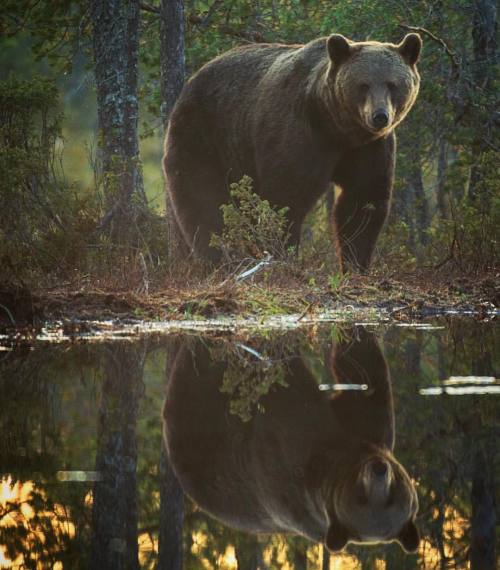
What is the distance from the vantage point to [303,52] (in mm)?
10320

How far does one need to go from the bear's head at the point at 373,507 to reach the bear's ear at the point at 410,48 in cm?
680

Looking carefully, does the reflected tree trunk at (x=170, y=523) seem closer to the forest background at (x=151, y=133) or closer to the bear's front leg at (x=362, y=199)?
the forest background at (x=151, y=133)

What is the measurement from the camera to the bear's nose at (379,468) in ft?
9.90

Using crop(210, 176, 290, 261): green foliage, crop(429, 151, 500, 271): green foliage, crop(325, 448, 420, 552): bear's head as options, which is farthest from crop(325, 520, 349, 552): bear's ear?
crop(429, 151, 500, 271): green foliage

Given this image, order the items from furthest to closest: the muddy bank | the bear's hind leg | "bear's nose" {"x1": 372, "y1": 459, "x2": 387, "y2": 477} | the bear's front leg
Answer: the bear's hind leg → the bear's front leg → the muddy bank → "bear's nose" {"x1": 372, "y1": 459, "x2": 387, "y2": 477}

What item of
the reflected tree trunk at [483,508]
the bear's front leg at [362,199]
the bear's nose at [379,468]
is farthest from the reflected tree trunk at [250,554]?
the bear's front leg at [362,199]

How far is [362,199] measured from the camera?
32.4 feet

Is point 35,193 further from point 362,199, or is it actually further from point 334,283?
point 362,199

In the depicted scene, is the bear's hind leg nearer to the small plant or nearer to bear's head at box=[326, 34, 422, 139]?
bear's head at box=[326, 34, 422, 139]

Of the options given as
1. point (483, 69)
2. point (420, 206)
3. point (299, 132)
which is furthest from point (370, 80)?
point (420, 206)

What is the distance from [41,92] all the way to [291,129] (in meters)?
2.28

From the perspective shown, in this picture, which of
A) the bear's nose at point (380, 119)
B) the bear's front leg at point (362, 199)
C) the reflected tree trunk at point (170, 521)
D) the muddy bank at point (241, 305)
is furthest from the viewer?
the bear's front leg at point (362, 199)

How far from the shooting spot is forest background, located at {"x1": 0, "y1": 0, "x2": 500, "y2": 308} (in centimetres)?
906

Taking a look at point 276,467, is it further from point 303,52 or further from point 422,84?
point 422,84
